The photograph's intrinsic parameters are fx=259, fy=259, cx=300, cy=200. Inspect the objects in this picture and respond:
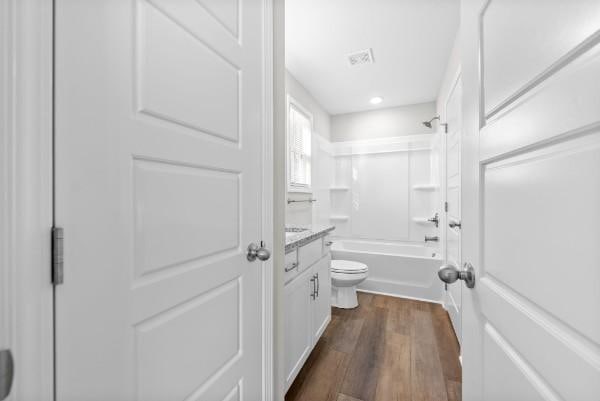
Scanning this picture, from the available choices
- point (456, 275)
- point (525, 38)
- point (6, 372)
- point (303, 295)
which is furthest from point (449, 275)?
point (303, 295)

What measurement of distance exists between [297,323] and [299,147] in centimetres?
195

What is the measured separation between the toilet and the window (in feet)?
3.18

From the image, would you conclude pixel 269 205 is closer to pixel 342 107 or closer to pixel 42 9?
pixel 42 9

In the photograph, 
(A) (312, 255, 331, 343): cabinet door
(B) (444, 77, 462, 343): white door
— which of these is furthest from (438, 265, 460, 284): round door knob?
(B) (444, 77, 462, 343): white door

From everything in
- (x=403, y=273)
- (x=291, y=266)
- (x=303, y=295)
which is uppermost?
(x=291, y=266)

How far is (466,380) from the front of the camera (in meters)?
0.81

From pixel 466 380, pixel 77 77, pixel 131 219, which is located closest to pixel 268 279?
pixel 131 219

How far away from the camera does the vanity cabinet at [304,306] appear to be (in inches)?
58.2

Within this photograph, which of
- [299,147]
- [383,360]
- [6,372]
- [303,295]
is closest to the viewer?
[6,372]

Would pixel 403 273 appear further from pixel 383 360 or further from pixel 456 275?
pixel 456 275

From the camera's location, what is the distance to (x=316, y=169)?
3449mm

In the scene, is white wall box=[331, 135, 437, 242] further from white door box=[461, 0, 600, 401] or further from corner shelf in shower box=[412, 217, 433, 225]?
white door box=[461, 0, 600, 401]

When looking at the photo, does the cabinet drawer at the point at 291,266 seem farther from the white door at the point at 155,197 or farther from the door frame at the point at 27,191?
the door frame at the point at 27,191

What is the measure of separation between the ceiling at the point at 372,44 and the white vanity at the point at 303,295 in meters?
1.56
